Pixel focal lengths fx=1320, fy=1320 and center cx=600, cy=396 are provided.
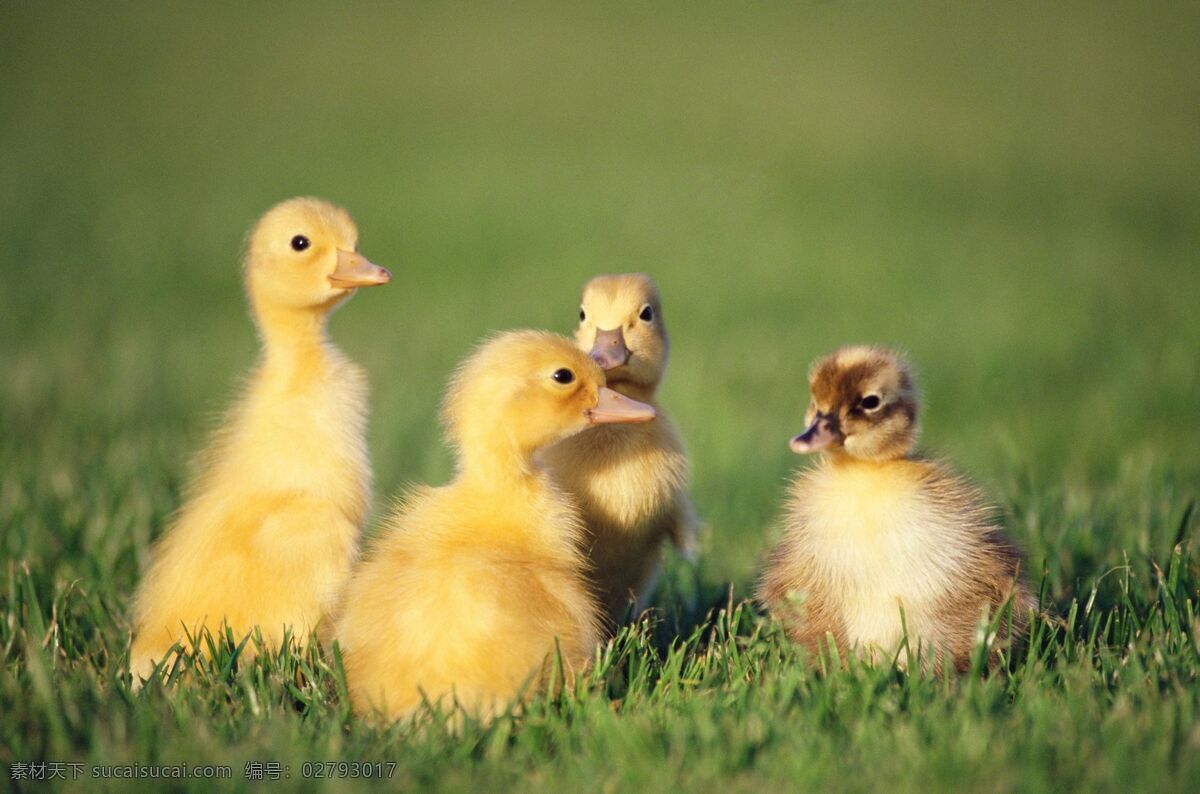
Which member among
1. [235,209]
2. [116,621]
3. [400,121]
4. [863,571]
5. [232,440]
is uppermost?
[400,121]

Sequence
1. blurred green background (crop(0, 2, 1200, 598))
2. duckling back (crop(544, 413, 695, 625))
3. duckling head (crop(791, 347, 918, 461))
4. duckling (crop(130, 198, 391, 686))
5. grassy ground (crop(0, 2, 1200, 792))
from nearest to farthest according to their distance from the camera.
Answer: grassy ground (crop(0, 2, 1200, 792))
duckling head (crop(791, 347, 918, 461))
duckling (crop(130, 198, 391, 686))
duckling back (crop(544, 413, 695, 625))
blurred green background (crop(0, 2, 1200, 598))

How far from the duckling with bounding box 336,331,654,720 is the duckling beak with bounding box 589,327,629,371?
14.5 inches

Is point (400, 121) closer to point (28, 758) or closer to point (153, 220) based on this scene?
point (153, 220)

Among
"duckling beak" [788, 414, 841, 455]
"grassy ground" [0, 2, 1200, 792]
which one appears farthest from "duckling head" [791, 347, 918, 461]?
"grassy ground" [0, 2, 1200, 792]

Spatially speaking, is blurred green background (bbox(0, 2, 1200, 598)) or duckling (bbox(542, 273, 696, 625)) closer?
duckling (bbox(542, 273, 696, 625))

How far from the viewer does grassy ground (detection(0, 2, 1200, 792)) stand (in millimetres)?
3568

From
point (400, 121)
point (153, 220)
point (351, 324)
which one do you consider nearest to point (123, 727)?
point (351, 324)

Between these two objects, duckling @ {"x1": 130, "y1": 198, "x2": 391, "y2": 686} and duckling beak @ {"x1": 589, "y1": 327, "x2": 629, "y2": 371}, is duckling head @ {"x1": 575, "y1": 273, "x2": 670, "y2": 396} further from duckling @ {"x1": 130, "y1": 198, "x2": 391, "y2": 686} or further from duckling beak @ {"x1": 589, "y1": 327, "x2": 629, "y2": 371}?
duckling @ {"x1": 130, "y1": 198, "x2": 391, "y2": 686}

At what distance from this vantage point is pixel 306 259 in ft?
15.4

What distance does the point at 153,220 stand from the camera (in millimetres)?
15711

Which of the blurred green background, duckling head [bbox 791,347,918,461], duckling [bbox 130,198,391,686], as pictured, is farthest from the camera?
the blurred green background

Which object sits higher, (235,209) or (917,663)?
(235,209)

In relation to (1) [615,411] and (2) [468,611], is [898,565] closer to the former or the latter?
(1) [615,411]

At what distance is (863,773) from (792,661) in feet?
2.99
